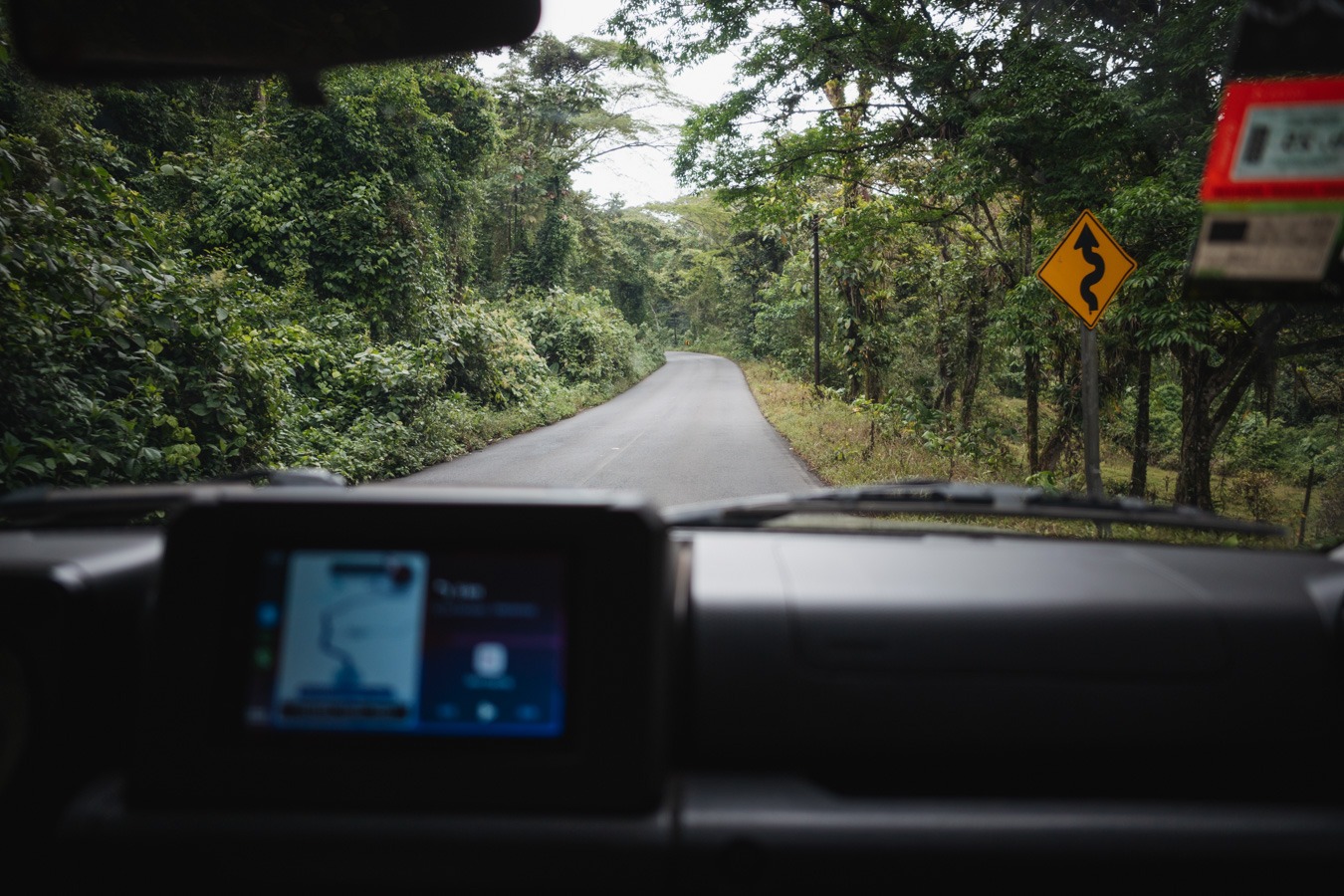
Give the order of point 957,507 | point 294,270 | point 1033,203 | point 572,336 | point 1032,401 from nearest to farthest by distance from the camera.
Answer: point 957,507, point 1033,203, point 1032,401, point 294,270, point 572,336

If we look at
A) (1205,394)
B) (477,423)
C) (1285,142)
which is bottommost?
(477,423)

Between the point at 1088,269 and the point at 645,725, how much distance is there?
277 inches

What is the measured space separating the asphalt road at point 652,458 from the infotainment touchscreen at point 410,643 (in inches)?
159

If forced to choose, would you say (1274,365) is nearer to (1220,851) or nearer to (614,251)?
(1220,851)

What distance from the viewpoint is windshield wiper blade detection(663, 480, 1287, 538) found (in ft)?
6.83

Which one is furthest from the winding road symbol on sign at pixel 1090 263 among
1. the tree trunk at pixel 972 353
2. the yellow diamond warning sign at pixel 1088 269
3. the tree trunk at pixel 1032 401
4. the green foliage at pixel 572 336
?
the green foliage at pixel 572 336

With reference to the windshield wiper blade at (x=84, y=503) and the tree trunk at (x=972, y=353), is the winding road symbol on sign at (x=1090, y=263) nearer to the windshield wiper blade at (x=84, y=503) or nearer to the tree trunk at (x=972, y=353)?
the windshield wiper blade at (x=84, y=503)

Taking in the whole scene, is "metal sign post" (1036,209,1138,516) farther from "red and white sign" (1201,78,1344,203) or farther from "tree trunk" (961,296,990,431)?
"tree trunk" (961,296,990,431)

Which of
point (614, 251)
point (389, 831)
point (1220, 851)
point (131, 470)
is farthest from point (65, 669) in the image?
point (614, 251)

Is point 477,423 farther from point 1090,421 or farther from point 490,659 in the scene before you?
point 490,659

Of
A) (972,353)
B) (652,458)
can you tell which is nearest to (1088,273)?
(652,458)

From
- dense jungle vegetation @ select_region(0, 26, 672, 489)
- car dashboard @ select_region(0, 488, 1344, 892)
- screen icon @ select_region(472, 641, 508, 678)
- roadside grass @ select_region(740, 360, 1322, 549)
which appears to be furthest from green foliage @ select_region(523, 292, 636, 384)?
screen icon @ select_region(472, 641, 508, 678)

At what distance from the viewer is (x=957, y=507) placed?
84.0 inches

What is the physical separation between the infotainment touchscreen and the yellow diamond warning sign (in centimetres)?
675
